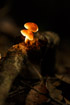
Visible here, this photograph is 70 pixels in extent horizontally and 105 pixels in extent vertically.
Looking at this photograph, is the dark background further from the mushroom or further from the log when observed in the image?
the mushroom

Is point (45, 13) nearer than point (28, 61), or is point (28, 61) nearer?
point (28, 61)

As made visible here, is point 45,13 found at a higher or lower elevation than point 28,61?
higher

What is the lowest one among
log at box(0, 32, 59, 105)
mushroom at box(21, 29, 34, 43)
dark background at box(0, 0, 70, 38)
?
log at box(0, 32, 59, 105)

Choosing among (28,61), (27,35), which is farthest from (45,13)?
(28,61)

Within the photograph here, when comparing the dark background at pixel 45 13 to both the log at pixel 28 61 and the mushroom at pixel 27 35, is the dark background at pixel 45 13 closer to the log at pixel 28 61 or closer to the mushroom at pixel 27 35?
the log at pixel 28 61

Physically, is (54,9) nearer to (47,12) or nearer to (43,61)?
(47,12)

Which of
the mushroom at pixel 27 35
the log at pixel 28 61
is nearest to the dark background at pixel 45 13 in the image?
the log at pixel 28 61

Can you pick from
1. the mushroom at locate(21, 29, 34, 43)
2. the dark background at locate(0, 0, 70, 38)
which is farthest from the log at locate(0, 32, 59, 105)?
the dark background at locate(0, 0, 70, 38)

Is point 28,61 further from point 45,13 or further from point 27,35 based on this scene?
point 45,13

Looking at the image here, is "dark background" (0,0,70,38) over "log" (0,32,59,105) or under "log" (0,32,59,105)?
over

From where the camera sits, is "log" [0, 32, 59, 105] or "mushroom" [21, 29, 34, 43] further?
"mushroom" [21, 29, 34, 43]
